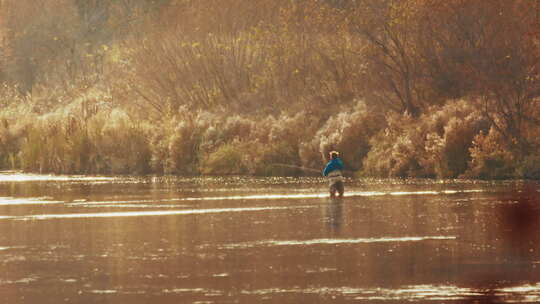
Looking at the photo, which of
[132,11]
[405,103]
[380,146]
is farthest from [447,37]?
[132,11]

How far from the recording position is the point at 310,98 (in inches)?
2197

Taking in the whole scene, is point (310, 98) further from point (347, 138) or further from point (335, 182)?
point (335, 182)

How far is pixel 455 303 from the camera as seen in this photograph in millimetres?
14633

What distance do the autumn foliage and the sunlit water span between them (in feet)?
24.0

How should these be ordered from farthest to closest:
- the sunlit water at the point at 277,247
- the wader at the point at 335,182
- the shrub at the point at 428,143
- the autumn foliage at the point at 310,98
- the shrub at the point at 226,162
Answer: the shrub at the point at 226,162, the autumn foliage at the point at 310,98, the shrub at the point at 428,143, the wader at the point at 335,182, the sunlit water at the point at 277,247

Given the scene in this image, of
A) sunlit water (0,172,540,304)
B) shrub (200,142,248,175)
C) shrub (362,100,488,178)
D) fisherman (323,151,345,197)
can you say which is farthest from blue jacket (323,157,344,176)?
shrub (200,142,248,175)

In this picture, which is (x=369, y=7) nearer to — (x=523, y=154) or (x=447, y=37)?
(x=447, y=37)

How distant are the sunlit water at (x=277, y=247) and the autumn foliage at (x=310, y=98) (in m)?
7.31

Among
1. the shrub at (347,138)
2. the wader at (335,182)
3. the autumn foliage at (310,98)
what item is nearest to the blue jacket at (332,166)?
the wader at (335,182)

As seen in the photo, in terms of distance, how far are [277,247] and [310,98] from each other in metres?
34.9

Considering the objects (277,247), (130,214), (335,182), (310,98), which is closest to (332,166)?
(335,182)

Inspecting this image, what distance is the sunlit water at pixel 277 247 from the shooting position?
16.0m

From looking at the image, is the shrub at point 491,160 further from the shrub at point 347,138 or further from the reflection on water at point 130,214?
the reflection on water at point 130,214

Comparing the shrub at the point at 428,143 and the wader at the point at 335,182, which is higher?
the shrub at the point at 428,143
